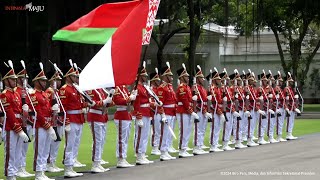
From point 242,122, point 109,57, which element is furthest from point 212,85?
point 109,57

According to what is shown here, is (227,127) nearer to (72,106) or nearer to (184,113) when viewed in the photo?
(184,113)

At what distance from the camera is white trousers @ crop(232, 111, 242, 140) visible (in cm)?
1947

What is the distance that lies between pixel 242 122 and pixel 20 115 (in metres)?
8.47

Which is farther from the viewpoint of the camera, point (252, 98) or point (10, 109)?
point (252, 98)

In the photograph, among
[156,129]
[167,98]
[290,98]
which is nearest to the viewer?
[167,98]

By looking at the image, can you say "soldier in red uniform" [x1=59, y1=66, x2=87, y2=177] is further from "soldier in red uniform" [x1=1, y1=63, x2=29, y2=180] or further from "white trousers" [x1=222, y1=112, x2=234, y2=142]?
"white trousers" [x1=222, y1=112, x2=234, y2=142]

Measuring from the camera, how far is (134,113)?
50.9 feet

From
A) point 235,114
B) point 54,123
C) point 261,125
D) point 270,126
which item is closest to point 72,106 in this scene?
point 54,123

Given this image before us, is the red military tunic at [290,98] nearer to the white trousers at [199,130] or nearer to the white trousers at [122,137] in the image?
the white trousers at [199,130]

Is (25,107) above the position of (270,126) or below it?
above

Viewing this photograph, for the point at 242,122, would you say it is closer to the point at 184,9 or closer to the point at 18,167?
the point at 18,167

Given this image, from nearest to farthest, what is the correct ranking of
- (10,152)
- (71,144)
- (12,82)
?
(10,152)
(12,82)
(71,144)

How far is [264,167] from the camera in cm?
1418

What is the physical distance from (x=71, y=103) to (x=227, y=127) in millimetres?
5836
